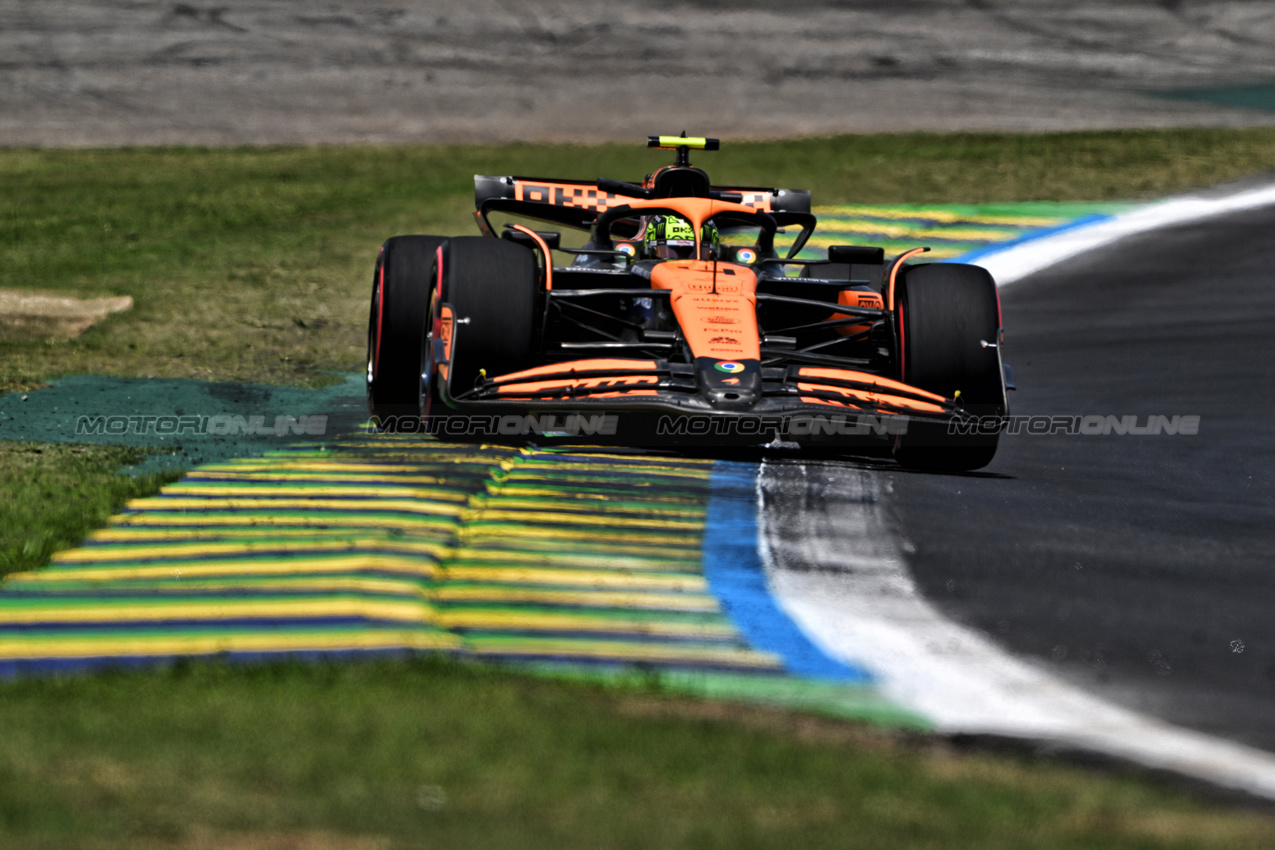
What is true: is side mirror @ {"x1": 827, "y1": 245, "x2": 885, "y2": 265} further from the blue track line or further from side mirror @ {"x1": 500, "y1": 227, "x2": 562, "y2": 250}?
the blue track line

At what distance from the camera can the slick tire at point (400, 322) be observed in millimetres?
8914

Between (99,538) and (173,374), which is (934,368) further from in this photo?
(173,374)

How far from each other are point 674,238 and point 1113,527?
3728mm

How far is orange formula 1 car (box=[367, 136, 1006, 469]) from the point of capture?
7.62 metres

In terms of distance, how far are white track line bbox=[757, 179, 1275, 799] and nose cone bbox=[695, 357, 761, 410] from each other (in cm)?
44

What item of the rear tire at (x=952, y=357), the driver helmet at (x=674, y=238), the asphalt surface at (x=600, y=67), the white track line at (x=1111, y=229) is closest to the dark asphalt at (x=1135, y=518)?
the rear tire at (x=952, y=357)

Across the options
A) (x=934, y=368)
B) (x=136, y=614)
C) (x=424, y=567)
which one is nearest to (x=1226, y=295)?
(x=934, y=368)

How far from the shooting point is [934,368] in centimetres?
840

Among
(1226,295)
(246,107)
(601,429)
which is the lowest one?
(601,429)

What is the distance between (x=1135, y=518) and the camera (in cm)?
711

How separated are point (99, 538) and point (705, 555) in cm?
234

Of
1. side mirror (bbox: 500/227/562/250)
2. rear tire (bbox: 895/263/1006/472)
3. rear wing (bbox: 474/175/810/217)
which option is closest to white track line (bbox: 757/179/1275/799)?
rear tire (bbox: 895/263/1006/472)

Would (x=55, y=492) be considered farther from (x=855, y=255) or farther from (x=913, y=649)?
(x=855, y=255)

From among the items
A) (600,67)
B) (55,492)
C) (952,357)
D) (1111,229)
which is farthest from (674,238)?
(600,67)
